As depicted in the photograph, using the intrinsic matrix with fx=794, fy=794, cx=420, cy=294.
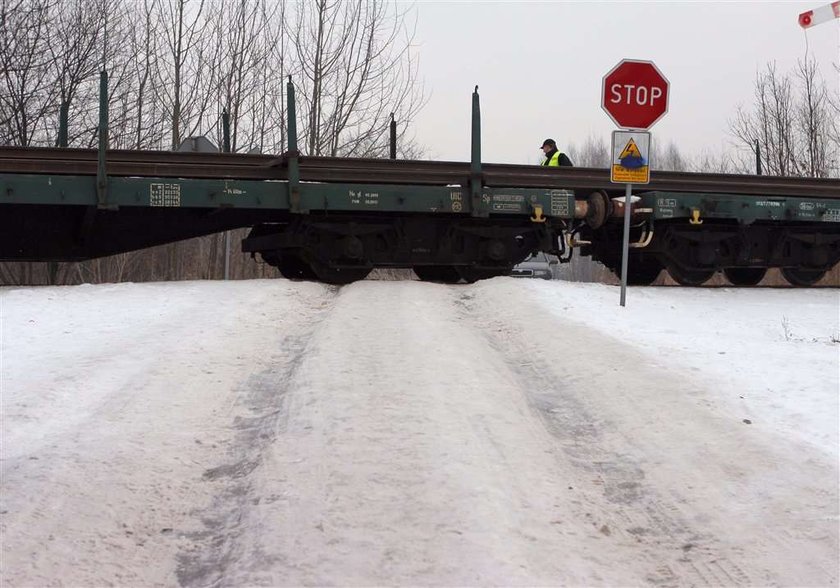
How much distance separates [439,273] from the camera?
13.2 m

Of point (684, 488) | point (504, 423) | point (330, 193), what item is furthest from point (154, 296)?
point (684, 488)

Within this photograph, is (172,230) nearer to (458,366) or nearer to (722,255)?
(458,366)

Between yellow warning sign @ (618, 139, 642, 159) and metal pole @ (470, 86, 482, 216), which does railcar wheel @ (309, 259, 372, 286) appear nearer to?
metal pole @ (470, 86, 482, 216)

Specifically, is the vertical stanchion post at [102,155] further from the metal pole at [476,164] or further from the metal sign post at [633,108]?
the metal sign post at [633,108]

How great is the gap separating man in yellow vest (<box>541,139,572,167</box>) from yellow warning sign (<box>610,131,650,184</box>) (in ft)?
15.5

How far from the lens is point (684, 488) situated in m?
3.98

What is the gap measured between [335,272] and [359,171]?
1554 millimetres

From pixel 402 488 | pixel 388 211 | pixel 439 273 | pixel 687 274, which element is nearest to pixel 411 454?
pixel 402 488

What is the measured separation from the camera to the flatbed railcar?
10.4 metres

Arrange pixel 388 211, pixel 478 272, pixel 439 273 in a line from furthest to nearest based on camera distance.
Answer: pixel 439 273 → pixel 478 272 → pixel 388 211

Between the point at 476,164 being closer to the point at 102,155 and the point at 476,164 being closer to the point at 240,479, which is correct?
the point at 102,155

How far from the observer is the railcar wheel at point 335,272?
11.7 metres

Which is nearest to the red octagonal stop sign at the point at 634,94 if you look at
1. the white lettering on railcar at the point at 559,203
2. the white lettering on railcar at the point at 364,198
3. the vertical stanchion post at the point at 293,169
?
the white lettering on railcar at the point at 559,203

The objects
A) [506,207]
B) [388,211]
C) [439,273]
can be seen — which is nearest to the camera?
[388,211]
